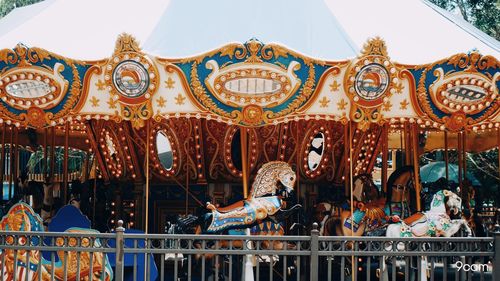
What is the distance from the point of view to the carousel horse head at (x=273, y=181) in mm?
8891

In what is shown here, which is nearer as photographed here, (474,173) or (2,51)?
(2,51)

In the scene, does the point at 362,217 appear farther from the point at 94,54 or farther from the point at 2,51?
the point at 2,51

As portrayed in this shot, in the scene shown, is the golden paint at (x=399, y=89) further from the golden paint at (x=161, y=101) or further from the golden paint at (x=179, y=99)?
the golden paint at (x=161, y=101)

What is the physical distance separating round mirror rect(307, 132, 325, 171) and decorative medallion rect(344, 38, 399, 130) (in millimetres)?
2183

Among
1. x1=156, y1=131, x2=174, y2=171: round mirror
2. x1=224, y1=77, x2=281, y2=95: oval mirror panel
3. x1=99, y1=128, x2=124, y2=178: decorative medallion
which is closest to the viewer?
x1=224, y1=77, x2=281, y2=95: oval mirror panel

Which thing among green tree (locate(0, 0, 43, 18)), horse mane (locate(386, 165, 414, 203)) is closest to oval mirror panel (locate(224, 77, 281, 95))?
horse mane (locate(386, 165, 414, 203))

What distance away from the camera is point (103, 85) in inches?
324

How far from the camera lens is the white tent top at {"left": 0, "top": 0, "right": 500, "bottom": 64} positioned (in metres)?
8.49

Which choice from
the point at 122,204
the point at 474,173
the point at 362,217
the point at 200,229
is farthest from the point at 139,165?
the point at 474,173

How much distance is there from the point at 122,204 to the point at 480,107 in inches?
209

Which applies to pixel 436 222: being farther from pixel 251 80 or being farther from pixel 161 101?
pixel 161 101

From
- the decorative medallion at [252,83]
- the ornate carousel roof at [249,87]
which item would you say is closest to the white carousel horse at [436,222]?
the ornate carousel roof at [249,87]

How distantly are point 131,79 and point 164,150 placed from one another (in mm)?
2789

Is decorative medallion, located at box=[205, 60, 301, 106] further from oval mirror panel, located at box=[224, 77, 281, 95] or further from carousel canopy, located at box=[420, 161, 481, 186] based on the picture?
carousel canopy, located at box=[420, 161, 481, 186]
